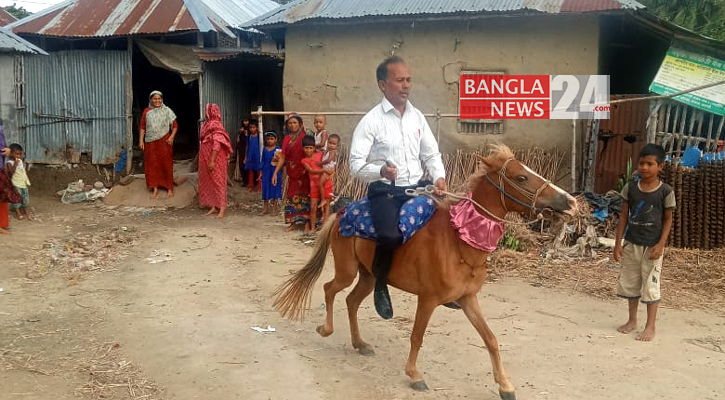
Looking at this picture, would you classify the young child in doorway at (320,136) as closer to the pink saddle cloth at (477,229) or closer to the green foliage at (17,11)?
the pink saddle cloth at (477,229)

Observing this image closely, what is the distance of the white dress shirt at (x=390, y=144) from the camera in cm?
420

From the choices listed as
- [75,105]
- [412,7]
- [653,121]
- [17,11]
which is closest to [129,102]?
[75,105]

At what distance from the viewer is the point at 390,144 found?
4.29 metres

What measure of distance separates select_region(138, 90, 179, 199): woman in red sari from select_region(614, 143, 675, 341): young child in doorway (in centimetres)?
838

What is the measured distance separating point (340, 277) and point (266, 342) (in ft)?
2.69

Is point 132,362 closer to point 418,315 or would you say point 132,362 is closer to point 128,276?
point 418,315

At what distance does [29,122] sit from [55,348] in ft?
32.9

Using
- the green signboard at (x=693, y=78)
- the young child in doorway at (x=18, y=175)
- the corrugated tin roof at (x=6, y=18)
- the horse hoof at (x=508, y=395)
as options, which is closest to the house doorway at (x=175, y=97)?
the young child in doorway at (x=18, y=175)

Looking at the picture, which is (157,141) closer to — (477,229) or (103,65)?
(103,65)

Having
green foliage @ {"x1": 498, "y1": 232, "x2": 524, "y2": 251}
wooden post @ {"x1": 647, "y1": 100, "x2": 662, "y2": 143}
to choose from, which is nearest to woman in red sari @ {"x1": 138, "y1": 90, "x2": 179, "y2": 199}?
green foliage @ {"x1": 498, "y1": 232, "x2": 524, "y2": 251}

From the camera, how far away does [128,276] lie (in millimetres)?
6980

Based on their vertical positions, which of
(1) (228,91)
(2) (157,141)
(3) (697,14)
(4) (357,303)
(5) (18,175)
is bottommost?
(4) (357,303)

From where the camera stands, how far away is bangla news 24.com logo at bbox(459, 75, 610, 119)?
988cm

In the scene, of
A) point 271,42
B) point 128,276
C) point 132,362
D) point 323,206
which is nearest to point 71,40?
point 271,42
